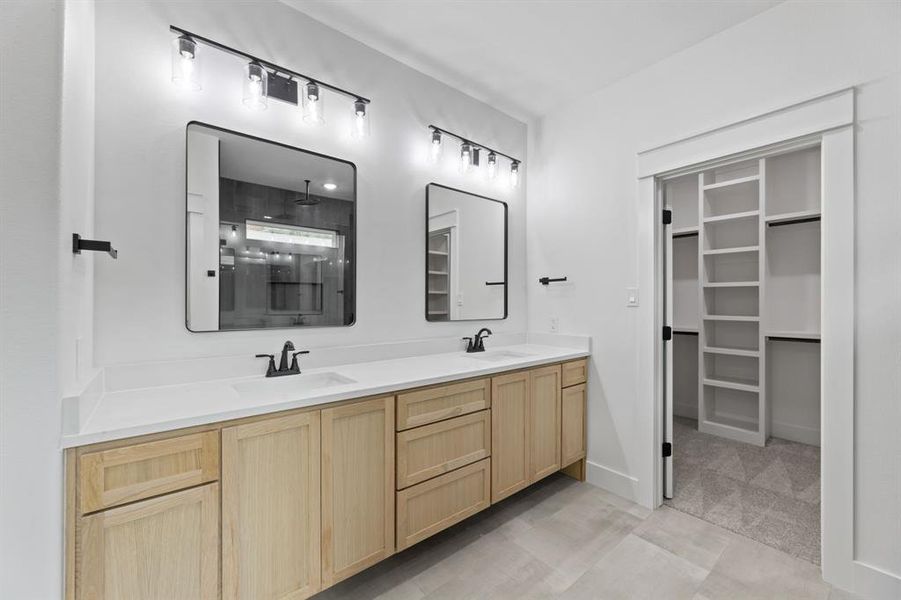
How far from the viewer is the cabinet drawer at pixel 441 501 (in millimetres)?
1731

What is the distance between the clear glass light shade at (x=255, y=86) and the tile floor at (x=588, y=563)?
2258 mm

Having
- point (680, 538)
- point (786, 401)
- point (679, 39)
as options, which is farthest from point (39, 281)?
point (786, 401)

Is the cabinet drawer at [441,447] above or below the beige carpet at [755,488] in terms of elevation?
A: above

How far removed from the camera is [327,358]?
2.03 metres

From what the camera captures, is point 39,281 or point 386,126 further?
point 386,126

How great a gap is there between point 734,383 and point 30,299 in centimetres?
446

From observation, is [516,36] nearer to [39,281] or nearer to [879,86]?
[879,86]

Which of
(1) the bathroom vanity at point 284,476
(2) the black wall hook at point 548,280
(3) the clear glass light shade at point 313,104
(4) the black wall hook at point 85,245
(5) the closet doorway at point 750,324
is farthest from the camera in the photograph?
(5) the closet doorway at point 750,324

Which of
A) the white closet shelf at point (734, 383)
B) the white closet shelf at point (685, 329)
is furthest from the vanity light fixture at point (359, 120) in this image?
the white closet shelf at point (734, 383)

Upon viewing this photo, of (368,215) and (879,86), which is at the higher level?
(879,86)

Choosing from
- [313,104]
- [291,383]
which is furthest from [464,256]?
[291,383]

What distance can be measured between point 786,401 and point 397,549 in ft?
12.1

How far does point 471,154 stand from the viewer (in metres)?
2.71

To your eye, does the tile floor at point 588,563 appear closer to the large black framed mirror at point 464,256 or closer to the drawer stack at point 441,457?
the drawer stack at point 441,457
